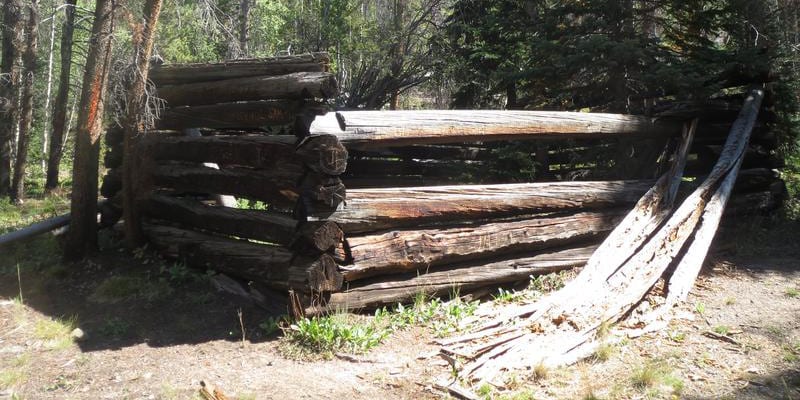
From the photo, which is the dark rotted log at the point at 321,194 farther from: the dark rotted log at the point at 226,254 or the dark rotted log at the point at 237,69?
the dark rotted log at the point at 237,69

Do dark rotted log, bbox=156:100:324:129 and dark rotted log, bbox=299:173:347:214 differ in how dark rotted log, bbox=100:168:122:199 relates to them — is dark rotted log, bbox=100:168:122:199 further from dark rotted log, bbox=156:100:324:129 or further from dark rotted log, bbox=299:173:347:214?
dark rotted log, bbox=299:173:347:214

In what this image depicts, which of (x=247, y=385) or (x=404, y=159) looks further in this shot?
(x=404, y=159)

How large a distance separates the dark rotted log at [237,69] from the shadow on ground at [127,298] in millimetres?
2028

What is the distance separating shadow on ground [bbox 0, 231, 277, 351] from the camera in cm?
556

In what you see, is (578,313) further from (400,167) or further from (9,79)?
(9,79)

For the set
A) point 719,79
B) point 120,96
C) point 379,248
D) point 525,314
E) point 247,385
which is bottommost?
point 247,385

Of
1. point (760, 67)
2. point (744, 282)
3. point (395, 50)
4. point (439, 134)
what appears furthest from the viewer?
point (395, 50)

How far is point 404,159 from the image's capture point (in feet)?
27.1

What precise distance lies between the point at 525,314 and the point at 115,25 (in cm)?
527

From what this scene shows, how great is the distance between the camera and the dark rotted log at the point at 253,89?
547 cm

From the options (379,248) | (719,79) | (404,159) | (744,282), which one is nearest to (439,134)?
(379,248)

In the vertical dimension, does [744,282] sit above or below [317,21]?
below

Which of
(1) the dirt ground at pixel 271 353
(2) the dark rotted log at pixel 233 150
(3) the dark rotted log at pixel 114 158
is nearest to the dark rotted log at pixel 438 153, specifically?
(2) the dark rotted log at pixel 233 150

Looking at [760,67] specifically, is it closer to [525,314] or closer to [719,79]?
[719,79]
